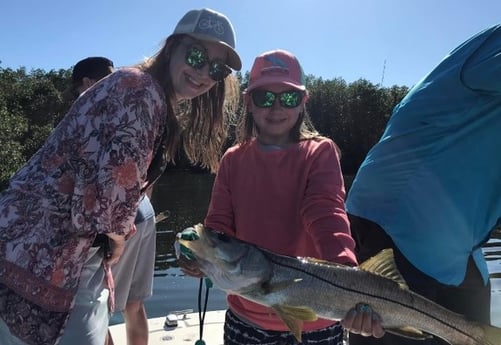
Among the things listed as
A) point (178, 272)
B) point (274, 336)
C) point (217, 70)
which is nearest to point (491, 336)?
point (274, 336)

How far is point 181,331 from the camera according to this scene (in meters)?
5.01

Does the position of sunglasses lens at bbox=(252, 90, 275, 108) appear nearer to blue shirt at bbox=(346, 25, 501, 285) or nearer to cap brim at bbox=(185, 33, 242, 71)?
cap brim at bbox=(185, 33, 242, 71)

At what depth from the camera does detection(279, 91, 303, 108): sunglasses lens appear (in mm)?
2734

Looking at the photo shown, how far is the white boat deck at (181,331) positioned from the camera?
4.74 metres

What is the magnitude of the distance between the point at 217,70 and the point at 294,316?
119 centimetres

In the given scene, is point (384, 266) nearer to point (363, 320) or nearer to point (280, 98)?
point (363, 320)

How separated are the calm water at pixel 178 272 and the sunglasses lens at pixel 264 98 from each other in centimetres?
520

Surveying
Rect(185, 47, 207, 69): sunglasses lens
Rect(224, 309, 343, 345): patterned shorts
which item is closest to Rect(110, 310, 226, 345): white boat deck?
Rect(224, 309, 343, 345): patterned shorts

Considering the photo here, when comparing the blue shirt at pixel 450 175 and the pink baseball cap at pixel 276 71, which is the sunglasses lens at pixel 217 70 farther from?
the blue shirt at pixel 450 175

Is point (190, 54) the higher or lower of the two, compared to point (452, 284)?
higher

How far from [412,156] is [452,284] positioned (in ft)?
2.25

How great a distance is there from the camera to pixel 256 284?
7.13 feet

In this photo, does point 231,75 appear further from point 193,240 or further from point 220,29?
point 193,240

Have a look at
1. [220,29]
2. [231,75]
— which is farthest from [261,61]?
[220,29]
